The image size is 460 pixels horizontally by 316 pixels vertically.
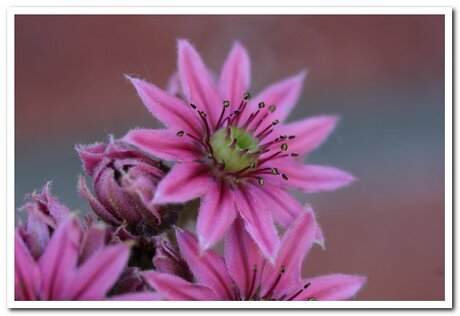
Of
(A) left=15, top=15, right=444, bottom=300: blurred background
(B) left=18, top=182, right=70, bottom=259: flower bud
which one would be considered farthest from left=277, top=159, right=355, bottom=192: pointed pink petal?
(A) left=15, top=15, right=444, bottom=300: blurred background

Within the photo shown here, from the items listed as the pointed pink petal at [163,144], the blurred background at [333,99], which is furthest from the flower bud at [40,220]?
the blurred background at [333,99]

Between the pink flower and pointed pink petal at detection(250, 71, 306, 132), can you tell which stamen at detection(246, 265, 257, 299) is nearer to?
the pink flower

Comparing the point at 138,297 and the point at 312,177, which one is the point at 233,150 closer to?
the point at 312,177

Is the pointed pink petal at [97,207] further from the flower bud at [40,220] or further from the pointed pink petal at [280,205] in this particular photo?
the pointed pink petal at [280,205]
